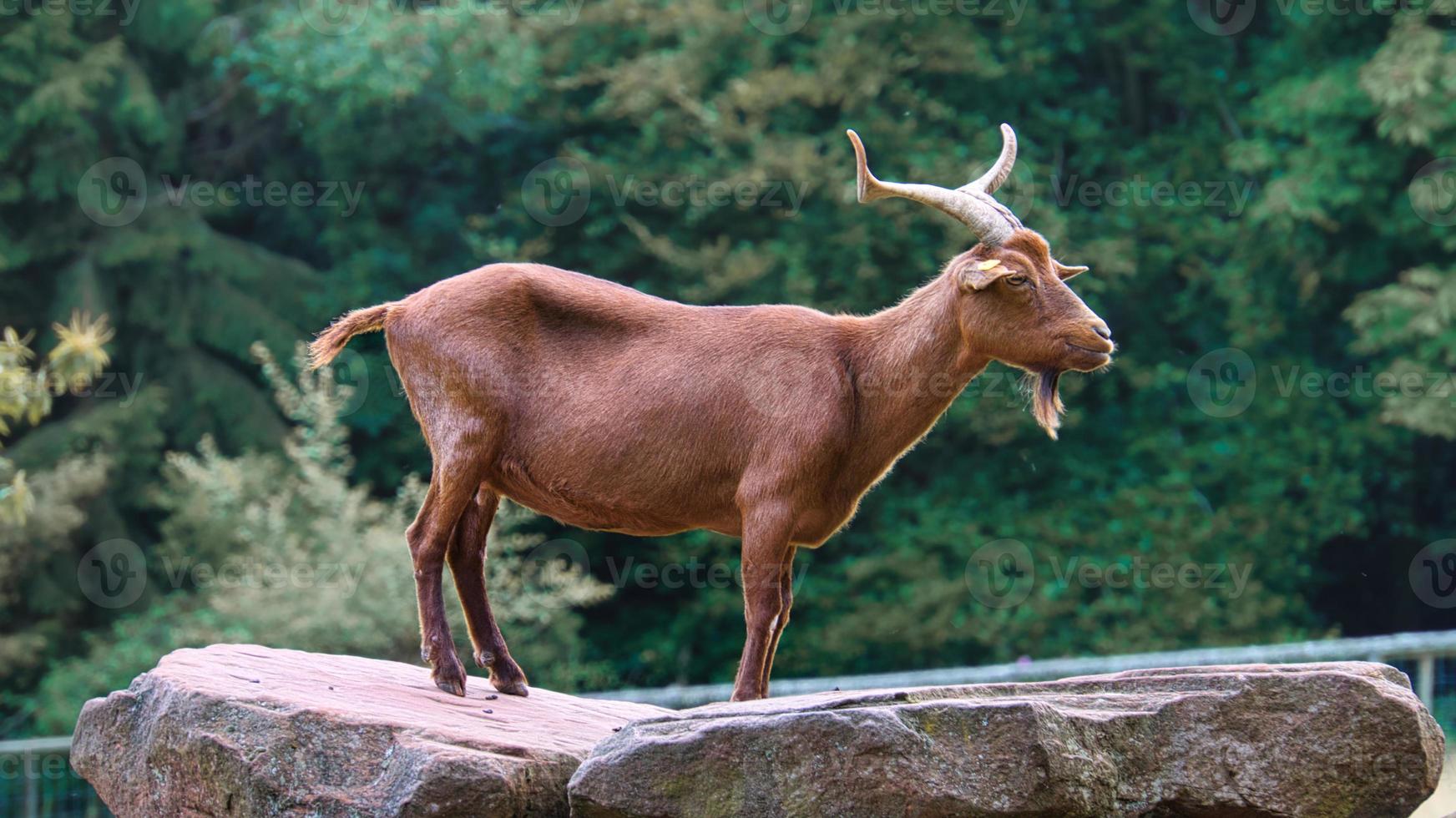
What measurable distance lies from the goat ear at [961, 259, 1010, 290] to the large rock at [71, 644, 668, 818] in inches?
85.5

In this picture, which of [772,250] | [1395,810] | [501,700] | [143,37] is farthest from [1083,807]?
[143,37]

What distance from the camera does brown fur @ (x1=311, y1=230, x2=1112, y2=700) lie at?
5.81 metres

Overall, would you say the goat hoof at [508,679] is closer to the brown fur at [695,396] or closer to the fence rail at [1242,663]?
the brown fur at [695,396]

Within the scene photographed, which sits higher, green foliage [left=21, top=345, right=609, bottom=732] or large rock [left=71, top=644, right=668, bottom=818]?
large rock [left=71, top=644, right=668, bottom=818]

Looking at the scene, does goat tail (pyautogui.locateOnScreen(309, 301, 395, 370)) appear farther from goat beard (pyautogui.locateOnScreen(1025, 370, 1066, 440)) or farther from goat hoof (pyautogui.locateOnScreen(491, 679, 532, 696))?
goat beard (pyautogui.locateOnScreen(1025, 370, 1066, 440))

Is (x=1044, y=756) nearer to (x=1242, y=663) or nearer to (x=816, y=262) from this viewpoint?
(x=1242, y=663)

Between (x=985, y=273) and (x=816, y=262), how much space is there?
36.6 feet

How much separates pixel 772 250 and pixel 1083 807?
12.1m

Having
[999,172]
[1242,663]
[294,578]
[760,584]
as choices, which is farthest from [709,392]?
[294,578]

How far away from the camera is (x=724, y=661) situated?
57.8 ft

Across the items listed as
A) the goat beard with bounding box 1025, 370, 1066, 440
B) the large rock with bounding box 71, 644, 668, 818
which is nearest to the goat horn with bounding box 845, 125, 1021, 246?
the goat beard with bounding box 1025, 370, 1066, 440

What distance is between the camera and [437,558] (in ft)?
20.2

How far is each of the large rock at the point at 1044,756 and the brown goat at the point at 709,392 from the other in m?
0.92

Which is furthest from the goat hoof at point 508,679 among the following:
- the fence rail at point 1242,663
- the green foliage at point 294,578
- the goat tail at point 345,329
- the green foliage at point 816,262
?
the green foliage at point 816,262
